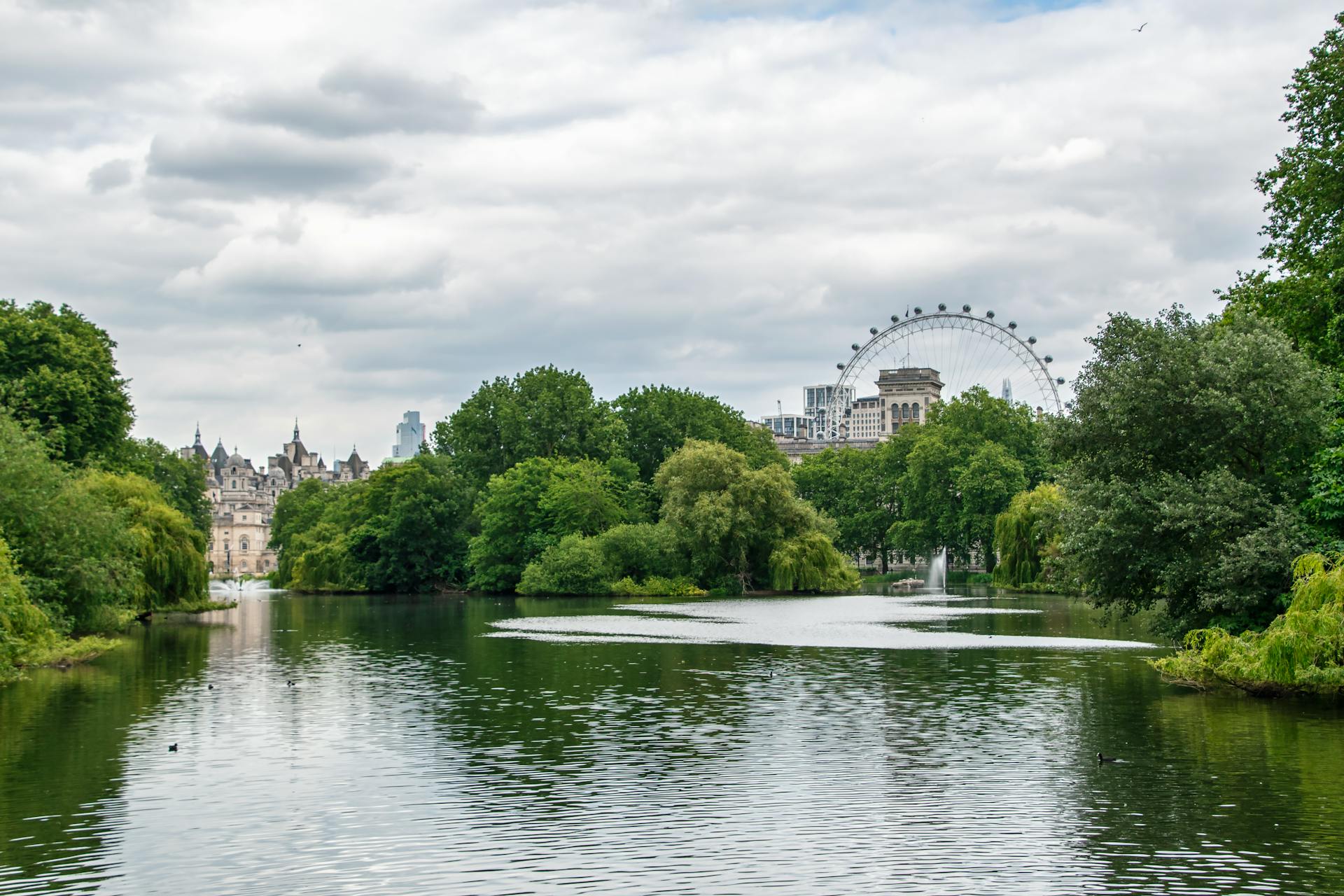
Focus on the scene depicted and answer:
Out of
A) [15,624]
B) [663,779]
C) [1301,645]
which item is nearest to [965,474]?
[1301,645]

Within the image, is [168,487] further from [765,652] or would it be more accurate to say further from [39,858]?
[39,858]

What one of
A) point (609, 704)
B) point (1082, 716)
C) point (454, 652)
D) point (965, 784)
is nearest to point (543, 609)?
point (454, 652)

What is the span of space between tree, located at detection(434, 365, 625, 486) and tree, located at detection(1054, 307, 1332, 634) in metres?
65.3

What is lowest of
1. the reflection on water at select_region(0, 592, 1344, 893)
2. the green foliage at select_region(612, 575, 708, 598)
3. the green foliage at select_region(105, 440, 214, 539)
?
the reflection on water at select_region(0, 592, 1344, 893)

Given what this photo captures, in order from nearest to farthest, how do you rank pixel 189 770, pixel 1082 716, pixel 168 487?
pixel 189 770 → pixel 1082 716 → pixel 168 487

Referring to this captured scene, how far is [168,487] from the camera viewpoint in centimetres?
8625

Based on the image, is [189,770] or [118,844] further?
[189,770]

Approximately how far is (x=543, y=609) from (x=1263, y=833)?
177 ft

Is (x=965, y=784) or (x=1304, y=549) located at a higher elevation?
(x=1304, y=549)

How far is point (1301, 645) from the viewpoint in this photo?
2378 cm

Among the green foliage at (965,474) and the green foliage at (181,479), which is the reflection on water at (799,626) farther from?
the green foliage at (181,479)

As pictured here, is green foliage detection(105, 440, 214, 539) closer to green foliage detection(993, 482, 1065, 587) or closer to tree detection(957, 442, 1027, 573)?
green foliage detection(993, 482, 1065, 587)

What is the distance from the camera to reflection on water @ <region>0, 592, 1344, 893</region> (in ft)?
45.9

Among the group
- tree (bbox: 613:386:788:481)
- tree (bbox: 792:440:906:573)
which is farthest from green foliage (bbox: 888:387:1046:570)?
tree (bbox: 613:386:788:481)
